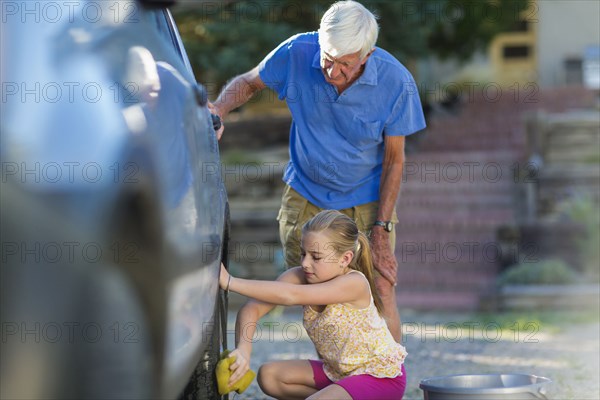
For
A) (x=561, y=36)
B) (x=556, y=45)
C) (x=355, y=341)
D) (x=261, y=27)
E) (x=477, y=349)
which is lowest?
(x=477, y=349)

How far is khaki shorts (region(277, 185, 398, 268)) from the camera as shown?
4.64m

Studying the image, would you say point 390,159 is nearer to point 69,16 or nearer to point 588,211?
point 69,16

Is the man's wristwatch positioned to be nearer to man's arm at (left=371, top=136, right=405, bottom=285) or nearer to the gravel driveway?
man's arm at (left=371, top=136, right=405, bottom=285)

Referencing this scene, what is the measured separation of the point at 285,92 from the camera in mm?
4582

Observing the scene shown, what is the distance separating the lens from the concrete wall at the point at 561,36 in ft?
79.5

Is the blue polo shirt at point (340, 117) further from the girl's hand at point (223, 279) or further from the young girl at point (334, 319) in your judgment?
the girl's hand at point (223, 279)

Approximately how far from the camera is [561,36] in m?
24.3

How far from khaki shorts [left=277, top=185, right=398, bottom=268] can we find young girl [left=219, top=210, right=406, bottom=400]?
0.59m

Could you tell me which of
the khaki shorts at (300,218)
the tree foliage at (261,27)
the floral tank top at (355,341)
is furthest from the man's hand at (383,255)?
the tree foliage at (261,27)

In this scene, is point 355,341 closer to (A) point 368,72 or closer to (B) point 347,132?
(B) point 347,132

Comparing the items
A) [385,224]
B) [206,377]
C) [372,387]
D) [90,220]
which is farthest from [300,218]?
[90,220]

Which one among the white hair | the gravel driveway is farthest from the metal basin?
the gravel driveway

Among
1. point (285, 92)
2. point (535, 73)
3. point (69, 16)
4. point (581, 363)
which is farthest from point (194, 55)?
point (535, 73)

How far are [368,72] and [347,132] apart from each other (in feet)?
0.92
